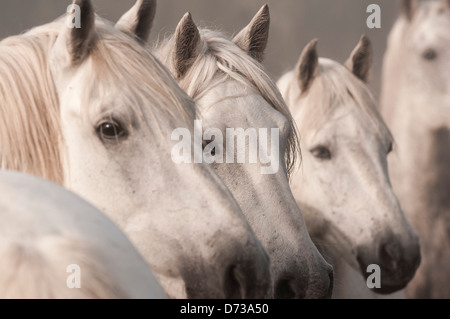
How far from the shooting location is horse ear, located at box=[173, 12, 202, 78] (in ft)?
8.09

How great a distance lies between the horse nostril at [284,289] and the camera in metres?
2.04

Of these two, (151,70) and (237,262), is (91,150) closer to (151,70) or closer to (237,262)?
(151,70)

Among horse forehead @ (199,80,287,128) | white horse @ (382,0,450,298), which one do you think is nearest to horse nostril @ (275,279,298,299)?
horse forehead @ (199,80,287,128)

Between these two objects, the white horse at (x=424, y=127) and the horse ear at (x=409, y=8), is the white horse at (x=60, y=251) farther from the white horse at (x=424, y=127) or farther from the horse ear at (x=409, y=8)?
the horse ear at (x=409, y=8)

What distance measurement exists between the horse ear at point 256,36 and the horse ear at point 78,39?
0.89 meters

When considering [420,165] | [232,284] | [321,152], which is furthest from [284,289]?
Result: [420,165]

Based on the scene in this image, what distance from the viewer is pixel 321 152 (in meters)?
3.14

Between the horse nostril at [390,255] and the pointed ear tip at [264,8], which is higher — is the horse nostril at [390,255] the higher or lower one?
the lower one

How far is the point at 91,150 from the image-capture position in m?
1.81

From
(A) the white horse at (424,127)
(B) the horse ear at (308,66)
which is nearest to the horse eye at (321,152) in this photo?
(B) the horse ear at (308,66)

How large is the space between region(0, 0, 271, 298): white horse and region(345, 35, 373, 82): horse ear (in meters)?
1.68

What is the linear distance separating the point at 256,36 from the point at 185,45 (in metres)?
0.35

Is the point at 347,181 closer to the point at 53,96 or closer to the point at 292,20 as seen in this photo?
the point at 53,96
